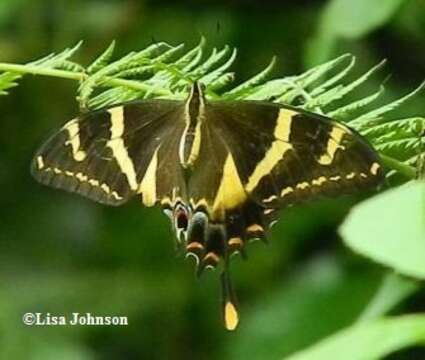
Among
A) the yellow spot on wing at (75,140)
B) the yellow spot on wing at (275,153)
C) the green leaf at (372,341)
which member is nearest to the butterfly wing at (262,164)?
the yellow spot on wing at (275,153)

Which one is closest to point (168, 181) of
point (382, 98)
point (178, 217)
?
point (178, 217)

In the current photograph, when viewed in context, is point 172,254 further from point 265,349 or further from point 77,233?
point 265,349

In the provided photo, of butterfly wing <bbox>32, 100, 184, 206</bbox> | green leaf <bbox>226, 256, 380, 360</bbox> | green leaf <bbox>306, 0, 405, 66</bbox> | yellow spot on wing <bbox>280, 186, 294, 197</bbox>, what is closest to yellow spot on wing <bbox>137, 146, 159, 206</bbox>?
butterfly wing <bbox>32, 100, 184, 206</bbox>

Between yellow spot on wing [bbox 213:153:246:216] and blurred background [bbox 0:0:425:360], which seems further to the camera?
blurred background [bbox 0:0:425:360]

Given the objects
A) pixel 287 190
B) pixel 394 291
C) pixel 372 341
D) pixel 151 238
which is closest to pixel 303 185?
pixel 287 190

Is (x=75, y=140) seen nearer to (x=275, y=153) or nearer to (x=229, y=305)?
(x=275, y=153)

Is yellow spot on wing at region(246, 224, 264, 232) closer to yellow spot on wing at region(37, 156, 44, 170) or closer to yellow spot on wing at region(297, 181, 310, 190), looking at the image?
yellow spot on wing at region(297, 181, 310, 190)
